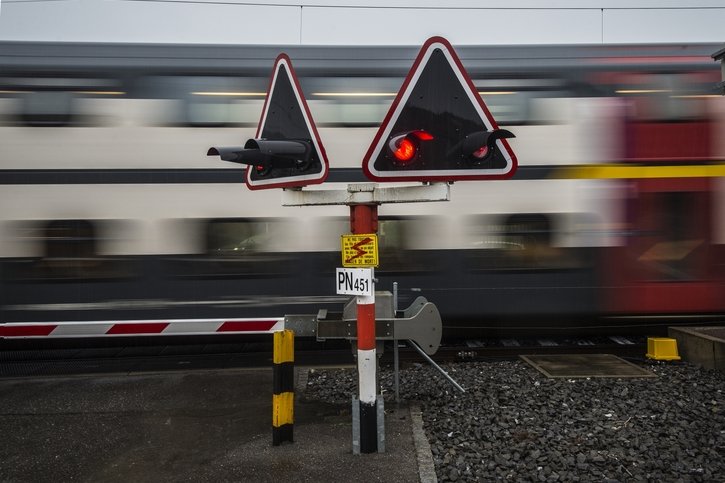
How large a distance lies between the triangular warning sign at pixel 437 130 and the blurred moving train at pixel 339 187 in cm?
350

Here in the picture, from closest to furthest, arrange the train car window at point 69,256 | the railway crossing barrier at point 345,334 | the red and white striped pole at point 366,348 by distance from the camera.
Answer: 1. the red and white striped pole at point 366,348
2. the railway crossing barrier at point 345,334
3. the train car window at point 69,256

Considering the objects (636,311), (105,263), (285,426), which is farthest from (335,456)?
(636,311)

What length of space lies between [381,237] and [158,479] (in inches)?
160

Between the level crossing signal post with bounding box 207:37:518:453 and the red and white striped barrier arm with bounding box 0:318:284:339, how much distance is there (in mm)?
1945

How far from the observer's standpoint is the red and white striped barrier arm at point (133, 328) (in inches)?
206

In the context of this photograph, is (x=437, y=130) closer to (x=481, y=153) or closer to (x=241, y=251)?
(x=481, y=153)

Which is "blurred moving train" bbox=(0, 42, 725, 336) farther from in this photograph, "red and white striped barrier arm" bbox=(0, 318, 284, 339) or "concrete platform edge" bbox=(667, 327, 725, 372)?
"red and white striped barrier arm" bbox=(0, 318, 284, 339)

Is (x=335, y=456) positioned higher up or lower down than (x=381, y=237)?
lower down

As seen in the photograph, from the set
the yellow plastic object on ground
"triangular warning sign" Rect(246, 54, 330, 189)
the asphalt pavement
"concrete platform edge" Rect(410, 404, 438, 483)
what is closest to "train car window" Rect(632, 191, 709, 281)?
the yellow plastic object on ground

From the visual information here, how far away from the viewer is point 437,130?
3102 mm

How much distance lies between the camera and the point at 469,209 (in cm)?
672

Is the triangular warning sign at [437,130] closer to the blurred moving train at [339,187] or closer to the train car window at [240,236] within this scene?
the blurred moving train at [339,187]

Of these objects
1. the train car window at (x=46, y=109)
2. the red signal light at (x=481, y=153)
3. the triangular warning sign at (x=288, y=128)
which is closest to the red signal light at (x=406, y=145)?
the red signal light at (x=481, y=153)

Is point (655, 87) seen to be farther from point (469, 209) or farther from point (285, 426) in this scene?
point (285, 426)
